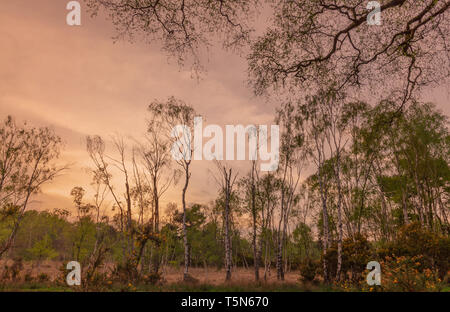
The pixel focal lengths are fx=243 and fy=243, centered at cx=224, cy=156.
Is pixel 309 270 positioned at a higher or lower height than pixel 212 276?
higher

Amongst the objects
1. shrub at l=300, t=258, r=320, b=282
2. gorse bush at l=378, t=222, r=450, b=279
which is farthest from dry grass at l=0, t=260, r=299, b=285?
gorse bush at l=378, t=222, r=450, b=279

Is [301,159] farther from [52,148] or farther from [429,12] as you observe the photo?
[52,148]

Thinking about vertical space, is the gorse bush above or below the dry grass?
above

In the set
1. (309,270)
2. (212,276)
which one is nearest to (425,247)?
(309,270)

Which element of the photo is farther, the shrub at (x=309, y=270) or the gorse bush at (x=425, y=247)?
the shrub at (x=309, y=270)

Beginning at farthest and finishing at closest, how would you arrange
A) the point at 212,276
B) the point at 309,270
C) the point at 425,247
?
the point at 212,276
the point at 309,270
the point at 425,247

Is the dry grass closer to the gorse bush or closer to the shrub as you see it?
the shrub

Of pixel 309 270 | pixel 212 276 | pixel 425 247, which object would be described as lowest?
pixel 212 276

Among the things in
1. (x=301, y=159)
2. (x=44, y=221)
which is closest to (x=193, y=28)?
(x=301, y=159)

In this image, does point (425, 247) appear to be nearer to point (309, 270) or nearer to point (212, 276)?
→ point (309, 270)

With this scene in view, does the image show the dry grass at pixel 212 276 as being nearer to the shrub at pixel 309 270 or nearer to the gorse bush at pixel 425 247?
the shrub at pixel 309 270

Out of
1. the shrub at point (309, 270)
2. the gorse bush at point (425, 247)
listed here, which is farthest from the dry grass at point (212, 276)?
the gorse bush at point (425, 247)
